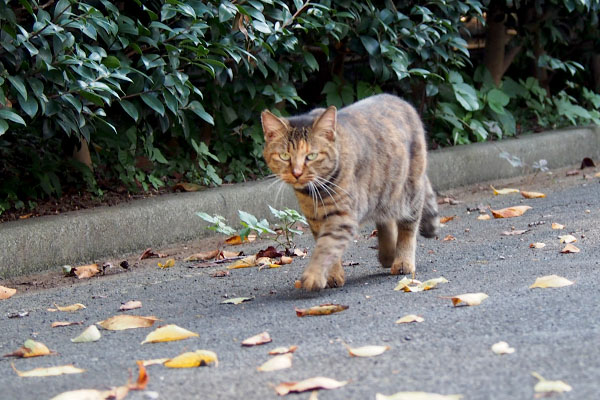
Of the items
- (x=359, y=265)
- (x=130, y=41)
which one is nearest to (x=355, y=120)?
(x=359, y=265)

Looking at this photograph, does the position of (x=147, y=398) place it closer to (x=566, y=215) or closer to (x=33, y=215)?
(x=33, y=215)

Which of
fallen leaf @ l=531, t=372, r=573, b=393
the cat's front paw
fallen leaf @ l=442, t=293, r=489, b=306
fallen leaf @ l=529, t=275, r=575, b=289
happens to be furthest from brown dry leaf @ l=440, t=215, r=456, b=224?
fallen leaf @ l=531, t=372, r=573, b=393

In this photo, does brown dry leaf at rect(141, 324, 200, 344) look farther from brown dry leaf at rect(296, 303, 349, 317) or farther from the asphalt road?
brown dry leaf at rect(296, 303, 349, 317)

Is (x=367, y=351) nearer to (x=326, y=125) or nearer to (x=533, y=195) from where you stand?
(x=326, y=125)

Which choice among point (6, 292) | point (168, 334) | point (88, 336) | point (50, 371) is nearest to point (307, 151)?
point (168, 334)

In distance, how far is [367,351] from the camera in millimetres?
3006

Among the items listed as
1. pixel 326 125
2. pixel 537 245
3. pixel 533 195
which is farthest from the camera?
pixel 533 195

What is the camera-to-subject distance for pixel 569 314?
130 inches

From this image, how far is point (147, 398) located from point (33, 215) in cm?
345

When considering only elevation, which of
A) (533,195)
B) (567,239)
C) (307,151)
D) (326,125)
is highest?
(326,125)

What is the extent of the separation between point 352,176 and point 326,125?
0.99ft

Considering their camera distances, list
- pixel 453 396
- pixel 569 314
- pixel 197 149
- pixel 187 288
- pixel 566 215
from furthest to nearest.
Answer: pixel 197 149
pixel 566 215
pixel 187 288
pixel 569 314
pixel 453 396

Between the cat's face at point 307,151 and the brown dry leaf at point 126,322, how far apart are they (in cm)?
102

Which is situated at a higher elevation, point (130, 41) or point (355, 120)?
point (130, 41)
